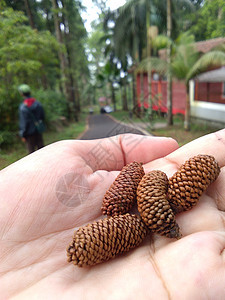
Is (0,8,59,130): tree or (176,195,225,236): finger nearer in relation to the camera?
(176,195,225,236): finger

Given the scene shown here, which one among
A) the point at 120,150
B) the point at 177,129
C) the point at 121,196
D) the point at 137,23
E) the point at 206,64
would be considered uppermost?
the point at 137,23

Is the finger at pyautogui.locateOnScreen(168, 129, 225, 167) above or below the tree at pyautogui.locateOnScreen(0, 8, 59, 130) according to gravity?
below

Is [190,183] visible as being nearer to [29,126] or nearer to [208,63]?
[29,126]

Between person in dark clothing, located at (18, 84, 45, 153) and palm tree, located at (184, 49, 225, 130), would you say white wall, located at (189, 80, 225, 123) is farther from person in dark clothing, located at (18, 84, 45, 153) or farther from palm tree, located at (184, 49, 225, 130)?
person in dark clothing, located at (18, 84, 45, 153)

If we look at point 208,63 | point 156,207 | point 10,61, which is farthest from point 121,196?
point 208,63

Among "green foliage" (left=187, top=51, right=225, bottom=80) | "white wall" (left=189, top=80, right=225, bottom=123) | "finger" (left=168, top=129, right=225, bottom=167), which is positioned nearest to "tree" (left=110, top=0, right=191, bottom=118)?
"green foliage" (left=187, top=51, right=225, bottom=80)

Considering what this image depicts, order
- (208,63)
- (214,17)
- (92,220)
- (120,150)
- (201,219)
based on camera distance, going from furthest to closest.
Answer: (208,63) < (120,150) < (214,17) < (92,220) < (201,219)

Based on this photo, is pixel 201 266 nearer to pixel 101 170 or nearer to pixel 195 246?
pixel 195 246
